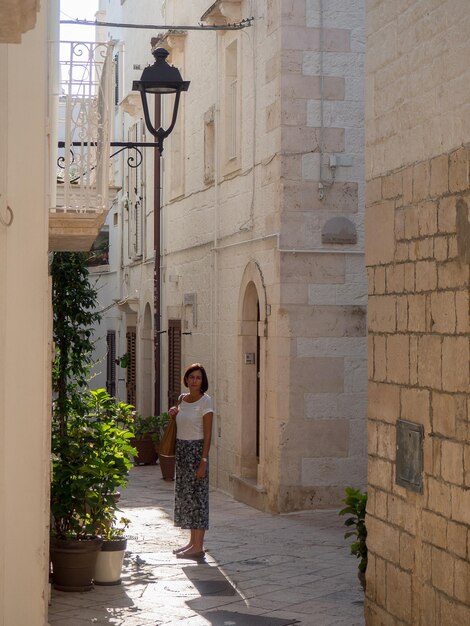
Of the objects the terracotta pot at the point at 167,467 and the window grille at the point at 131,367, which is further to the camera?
the window grille at the point at 131,367

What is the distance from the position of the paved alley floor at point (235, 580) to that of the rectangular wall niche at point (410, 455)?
142 centimetres

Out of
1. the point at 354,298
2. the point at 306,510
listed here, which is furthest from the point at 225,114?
the point at 306,510

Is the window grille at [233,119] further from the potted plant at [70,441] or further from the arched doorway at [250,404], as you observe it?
the potted plant at [70,441]

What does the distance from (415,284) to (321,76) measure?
6446mm

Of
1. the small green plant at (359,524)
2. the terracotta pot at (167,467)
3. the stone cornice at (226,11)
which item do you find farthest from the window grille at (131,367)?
the small green plant at (359,524)

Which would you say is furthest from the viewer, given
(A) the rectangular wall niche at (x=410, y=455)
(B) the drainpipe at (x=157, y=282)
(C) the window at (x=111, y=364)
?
(C) the window at (x=111, y=364)

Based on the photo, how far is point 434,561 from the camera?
6.36 metres

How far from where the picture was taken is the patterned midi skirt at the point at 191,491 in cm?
1008

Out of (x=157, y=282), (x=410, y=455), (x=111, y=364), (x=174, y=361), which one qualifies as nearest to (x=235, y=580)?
(x=410, y=455)

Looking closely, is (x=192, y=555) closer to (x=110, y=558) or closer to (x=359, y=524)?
(x=110, y=558)

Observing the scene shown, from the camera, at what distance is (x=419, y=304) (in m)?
6.68

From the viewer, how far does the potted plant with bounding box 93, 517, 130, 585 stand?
873cm

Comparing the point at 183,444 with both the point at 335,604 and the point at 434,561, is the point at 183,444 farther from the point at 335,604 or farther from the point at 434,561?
the point at 434,561

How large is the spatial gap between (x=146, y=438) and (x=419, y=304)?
11651 millimetres
